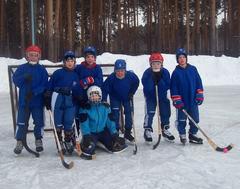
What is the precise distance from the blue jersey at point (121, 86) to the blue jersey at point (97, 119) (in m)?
0.43

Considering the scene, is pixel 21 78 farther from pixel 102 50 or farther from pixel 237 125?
pixel 102 50

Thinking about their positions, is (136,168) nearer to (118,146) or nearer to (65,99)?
(118,146)

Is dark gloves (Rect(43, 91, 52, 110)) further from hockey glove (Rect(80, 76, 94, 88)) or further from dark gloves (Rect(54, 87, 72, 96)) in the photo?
hockey glove (Rect(80, 76, 94, 88))

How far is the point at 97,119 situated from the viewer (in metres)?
6.21

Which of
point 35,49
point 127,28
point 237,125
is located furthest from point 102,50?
point 35,49

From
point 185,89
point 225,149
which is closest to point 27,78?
point 185,89

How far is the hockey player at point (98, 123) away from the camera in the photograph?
6141mm

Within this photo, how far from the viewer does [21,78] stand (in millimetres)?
5984

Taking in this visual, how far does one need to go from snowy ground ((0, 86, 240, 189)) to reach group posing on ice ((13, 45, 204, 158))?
271 mm

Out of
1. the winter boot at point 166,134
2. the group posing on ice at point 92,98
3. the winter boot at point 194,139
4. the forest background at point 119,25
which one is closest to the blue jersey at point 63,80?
the group posing on ice at point 92,98

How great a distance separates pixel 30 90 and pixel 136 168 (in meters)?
1.85

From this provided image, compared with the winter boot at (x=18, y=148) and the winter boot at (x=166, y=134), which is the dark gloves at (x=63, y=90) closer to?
the winter boot at (x=18, y=148)

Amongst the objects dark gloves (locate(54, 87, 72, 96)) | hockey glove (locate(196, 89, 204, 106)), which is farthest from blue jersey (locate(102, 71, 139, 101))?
hockey glove (locate(196, 89, 204, 106))

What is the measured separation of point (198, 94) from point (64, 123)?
2.02 meters
